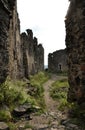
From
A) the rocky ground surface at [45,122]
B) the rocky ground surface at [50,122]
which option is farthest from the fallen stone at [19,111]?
the rocky ground surface at [50,122]

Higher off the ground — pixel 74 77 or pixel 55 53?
pixel 55 53

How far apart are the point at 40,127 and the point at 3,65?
8.88ft

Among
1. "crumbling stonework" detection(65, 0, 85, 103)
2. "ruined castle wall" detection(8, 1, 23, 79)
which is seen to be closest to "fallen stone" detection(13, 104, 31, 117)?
"crumbling stonework" detection(65, 0, 85, 103)

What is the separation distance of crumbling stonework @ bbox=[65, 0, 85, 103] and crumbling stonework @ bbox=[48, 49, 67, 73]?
91.4 feet

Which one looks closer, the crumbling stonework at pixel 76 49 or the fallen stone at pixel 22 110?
the fallen stone at pixel 22 110

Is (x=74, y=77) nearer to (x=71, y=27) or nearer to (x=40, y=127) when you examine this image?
(x=71, y=27)

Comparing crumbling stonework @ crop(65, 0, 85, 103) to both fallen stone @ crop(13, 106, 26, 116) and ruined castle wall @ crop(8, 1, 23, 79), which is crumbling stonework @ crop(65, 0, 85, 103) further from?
ruined castle wall @ crop(8, 1, 23, 79)

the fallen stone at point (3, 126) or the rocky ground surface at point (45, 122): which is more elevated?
the fallen stone at point (3, 126)

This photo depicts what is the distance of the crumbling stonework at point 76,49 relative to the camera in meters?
7.80

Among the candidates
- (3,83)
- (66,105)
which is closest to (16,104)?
(3,83)

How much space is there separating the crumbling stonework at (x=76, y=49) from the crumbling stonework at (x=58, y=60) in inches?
1096

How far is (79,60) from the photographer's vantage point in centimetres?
794

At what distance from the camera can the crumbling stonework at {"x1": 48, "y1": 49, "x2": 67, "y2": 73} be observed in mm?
36875

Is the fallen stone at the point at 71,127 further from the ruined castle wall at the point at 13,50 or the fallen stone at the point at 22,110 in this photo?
the ruined castle wall at the point at 13,50
